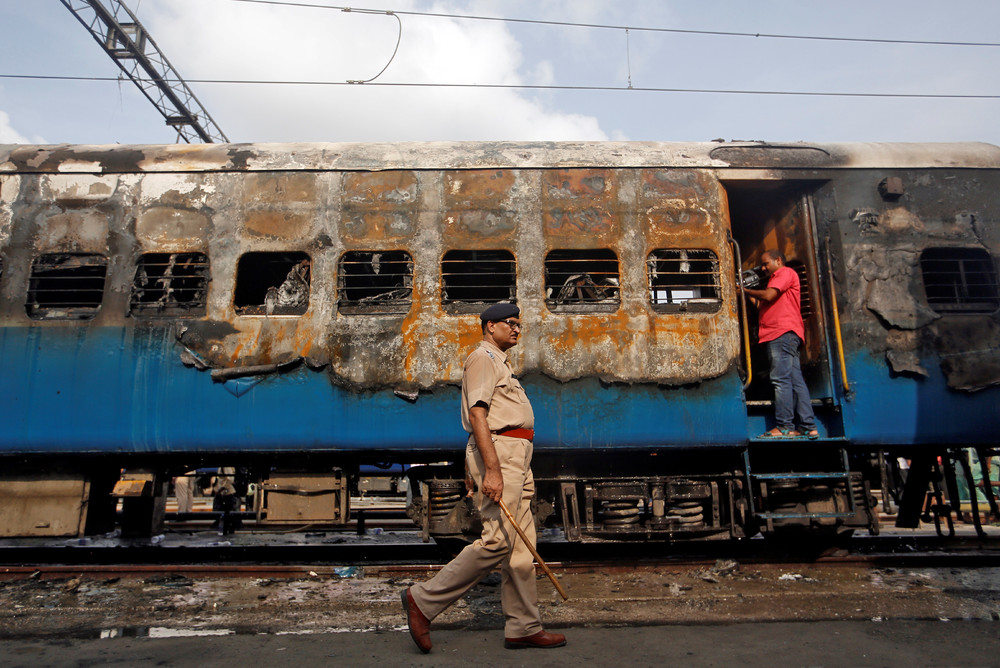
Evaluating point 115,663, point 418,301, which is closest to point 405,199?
point 418,301

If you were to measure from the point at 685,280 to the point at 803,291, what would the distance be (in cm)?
125

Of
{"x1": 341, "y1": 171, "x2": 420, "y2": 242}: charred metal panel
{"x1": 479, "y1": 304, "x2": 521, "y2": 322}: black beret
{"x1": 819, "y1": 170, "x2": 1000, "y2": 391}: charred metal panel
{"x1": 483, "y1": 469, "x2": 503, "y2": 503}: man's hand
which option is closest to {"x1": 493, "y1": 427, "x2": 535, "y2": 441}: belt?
{"x1": 483, "y1": 469, "x2": 503, "y2": 503}: man's hand

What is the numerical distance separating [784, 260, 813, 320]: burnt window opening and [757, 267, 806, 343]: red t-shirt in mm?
241

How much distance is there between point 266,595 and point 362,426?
1.45 meters

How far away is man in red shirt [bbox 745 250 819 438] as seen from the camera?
18.3 feet

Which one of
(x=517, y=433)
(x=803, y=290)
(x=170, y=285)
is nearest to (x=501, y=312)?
(x=517, y=433)

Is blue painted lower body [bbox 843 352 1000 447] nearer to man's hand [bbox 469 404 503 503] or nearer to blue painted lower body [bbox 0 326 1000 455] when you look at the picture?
blue painted lower body [bbox 0 326 1000 455]

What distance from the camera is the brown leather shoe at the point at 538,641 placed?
350cm

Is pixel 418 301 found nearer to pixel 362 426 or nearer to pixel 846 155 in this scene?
pixel 362 426

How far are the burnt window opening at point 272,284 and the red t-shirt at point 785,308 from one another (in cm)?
412

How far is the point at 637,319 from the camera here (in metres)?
5.57

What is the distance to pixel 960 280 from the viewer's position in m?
5.84

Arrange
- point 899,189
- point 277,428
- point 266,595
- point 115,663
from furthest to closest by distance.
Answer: point 899,189 → point 277,428 → point 266,595 → point 115,663

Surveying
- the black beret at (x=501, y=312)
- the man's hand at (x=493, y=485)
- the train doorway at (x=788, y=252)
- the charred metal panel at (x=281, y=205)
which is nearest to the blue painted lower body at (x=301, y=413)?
the train doorway at (x=788, y=252)
